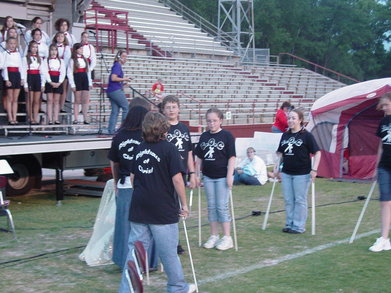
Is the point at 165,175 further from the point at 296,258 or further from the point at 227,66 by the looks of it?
the point at 227,66

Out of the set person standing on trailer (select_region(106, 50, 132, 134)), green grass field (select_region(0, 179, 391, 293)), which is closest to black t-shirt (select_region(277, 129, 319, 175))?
green grass field (select_region(0, 179, 391, 293))

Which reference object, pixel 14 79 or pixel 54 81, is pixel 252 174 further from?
pixel 14 79

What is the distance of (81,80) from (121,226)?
640 centimetres

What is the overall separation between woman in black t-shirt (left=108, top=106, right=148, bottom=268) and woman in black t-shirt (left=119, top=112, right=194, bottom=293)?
1040 millimetres

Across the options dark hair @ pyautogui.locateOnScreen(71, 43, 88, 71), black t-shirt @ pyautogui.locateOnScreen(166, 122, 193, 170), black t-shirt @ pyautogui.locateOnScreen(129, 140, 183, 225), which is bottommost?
black t-shirt @ pyautogui.locateOnScreen(129, 140, 183, 225)

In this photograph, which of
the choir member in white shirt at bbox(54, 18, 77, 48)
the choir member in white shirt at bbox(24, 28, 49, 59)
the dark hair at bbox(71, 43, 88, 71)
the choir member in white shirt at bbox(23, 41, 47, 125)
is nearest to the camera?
the choir member in white shirt at bbox(23, 41, 47, 125)

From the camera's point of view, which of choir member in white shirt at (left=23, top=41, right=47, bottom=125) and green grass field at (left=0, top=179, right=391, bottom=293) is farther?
choir member in white shirt at (left=23, top=41, right=47, bottom=125)

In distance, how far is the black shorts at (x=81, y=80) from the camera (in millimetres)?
12539

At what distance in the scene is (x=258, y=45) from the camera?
51.6m

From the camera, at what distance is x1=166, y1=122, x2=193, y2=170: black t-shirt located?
730cm

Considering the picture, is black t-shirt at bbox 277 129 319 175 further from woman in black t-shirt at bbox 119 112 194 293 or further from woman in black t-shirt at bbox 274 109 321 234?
woman in black t-shirt at bbox 119 112 194 293

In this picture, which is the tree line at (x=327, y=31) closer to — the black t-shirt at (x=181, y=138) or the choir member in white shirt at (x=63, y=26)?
the choir member in white shirt at (x=63, y=26)

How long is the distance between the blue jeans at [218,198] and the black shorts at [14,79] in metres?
5.43

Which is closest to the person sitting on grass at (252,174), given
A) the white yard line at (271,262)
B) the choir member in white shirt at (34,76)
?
the choir member in white shirt at (34,76)
